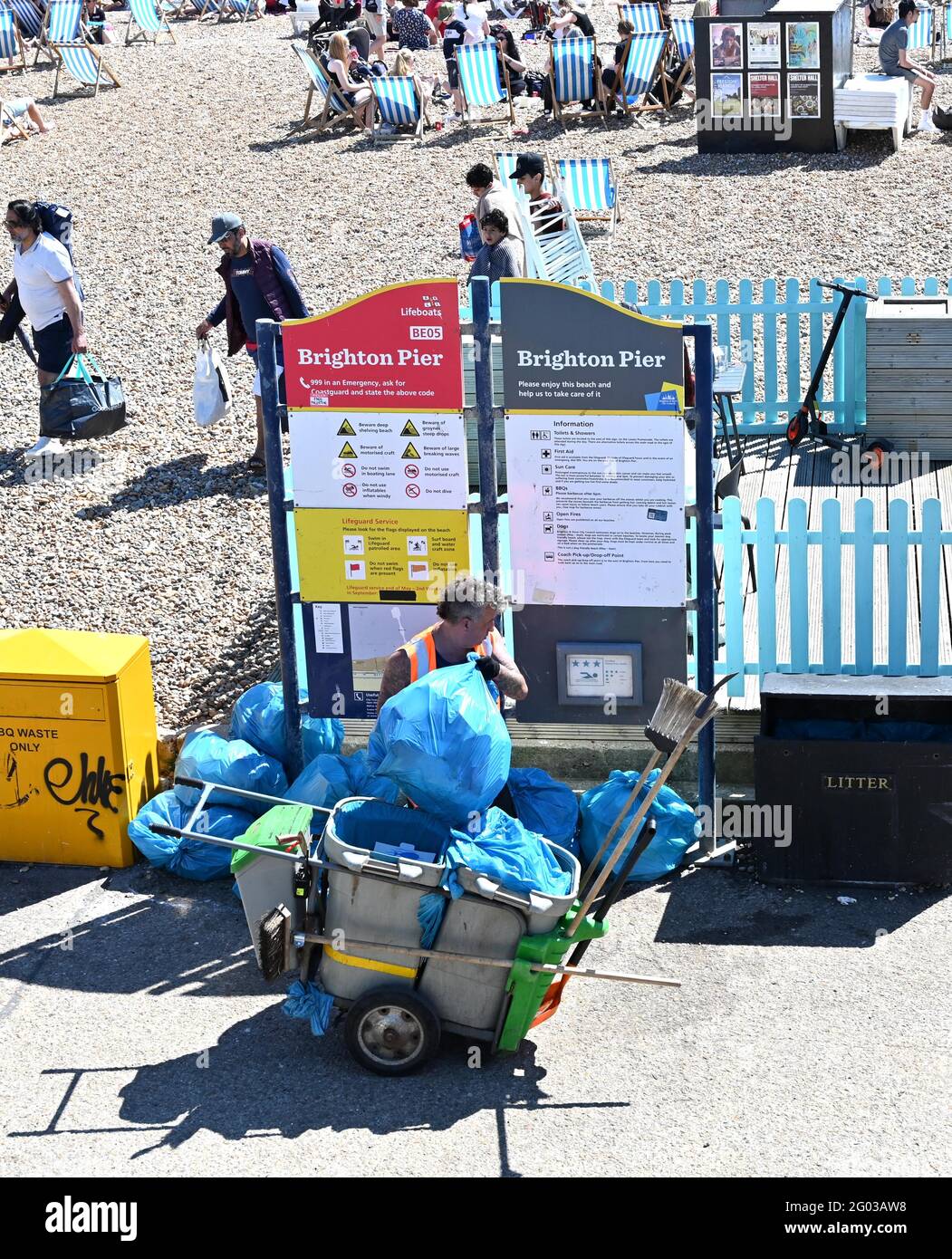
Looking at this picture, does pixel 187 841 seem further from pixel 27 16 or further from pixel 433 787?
pixel 27 16

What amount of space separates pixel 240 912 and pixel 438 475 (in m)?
1.92

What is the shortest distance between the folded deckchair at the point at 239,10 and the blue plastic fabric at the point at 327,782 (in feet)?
79.9

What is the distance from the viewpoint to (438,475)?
21.6ft

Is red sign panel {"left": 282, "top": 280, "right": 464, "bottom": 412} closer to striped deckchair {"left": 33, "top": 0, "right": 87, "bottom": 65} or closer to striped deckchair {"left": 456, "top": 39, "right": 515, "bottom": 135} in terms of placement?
striped deckchair {"left": 456, "top": 39, "right": 515, "bottom": 135}

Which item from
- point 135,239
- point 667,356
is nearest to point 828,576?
point 667,356

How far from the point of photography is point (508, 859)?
5.34m

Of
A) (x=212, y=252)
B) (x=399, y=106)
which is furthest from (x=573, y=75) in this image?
(x=212, y=252)

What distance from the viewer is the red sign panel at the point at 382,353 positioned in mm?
6352

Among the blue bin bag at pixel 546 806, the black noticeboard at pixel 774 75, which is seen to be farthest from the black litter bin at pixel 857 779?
the black noticeboard at pixel 774 75

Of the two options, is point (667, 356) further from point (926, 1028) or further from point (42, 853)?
point (42, 853)

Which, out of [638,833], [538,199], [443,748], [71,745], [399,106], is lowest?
[638,833]

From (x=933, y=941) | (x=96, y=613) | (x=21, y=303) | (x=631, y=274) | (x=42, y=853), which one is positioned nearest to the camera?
(x=933, y=941)

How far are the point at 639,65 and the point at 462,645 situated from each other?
1489cm

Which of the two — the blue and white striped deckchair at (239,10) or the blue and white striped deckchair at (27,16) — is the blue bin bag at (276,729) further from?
the blue and white striped deckchair at (239,10)
